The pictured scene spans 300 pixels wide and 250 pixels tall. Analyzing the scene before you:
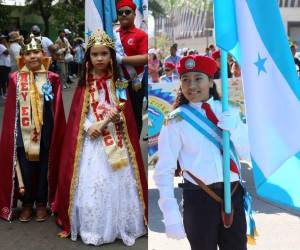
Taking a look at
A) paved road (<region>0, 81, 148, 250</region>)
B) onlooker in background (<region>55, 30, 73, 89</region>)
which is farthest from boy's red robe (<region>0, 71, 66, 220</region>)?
onlooker in background (<region>55, 30, 73, 89</region>)

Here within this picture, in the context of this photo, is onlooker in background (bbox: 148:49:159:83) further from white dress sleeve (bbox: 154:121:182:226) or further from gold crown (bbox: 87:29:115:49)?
gold crown (bbox: 87:29:115:49)

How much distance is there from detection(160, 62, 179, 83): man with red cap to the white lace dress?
58.7 inches

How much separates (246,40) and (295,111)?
406mm

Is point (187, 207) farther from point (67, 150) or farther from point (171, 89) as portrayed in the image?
point (67, 150)

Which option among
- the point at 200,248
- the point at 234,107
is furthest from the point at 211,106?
the point at 200,248

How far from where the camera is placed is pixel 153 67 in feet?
8.39

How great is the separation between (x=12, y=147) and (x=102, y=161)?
104cm

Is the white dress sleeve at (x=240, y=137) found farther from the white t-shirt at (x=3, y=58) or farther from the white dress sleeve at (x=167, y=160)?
the white t-shirt at (x=3, y=58)

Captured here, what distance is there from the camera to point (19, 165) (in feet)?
15.5

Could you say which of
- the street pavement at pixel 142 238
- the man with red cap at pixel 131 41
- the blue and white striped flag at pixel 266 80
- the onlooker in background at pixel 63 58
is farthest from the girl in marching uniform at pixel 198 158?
the onlooker in background at pixel 63 58

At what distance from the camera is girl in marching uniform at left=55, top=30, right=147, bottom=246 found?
13.5 ft

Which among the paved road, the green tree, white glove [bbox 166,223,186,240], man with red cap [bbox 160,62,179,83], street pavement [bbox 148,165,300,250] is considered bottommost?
the paved road

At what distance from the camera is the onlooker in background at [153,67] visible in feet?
8.01

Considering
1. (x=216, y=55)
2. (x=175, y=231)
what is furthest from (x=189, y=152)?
(x=216, y=55)
